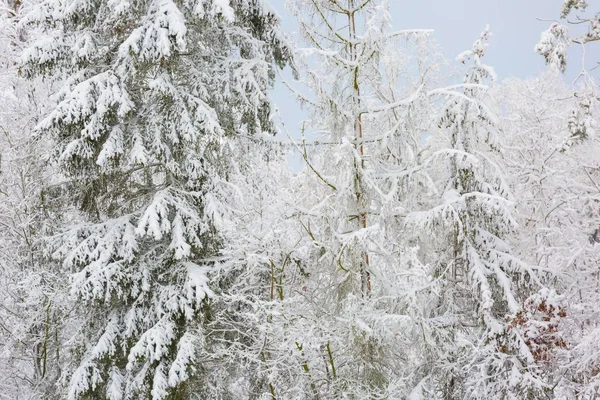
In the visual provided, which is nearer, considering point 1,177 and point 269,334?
point 269,334

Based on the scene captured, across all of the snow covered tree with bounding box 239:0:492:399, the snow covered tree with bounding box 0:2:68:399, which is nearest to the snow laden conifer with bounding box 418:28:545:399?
the snow covered tree with bounding box 239:0:492:399

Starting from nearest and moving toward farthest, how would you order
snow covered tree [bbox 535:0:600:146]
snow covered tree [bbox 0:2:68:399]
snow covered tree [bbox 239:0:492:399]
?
snow covered tree [bbox 535:0:600:146] → snow covered tree [bbox 239:0:492:399] → snow covered tree [bbox 0:2:68:399]

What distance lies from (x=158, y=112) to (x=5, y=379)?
6854mm

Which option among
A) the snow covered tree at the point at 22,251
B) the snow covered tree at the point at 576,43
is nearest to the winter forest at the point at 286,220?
the snow covered tree at the point at 576,43

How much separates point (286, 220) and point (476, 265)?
304 cm

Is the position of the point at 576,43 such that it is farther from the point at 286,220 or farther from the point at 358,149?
the point at 286,220

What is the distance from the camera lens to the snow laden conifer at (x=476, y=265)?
857 cm

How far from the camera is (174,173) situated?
8.85m

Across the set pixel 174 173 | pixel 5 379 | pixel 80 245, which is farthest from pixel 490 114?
pixel 5 379

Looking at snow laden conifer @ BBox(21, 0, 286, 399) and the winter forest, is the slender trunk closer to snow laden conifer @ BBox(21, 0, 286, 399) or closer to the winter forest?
the winter forest

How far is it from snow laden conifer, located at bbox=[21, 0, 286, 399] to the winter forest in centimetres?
4

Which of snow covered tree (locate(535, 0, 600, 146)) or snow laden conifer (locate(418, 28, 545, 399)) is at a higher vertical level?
snow covered tree (locate(535, 0, 600, 146))

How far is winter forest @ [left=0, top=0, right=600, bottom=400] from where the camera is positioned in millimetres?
8328

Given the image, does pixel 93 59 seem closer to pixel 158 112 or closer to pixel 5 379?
pixel 158 112
